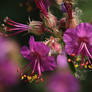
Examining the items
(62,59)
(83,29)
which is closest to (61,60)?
(62,59)

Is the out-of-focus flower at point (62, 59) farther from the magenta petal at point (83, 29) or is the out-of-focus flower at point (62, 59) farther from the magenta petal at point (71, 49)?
the magenta petal at point (83, 29)

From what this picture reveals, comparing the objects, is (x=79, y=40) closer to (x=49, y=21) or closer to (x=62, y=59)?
(x=49, y=21)

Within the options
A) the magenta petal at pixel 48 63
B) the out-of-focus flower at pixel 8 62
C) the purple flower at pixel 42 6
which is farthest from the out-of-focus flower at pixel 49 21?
the out-of-focus flower at pixel 8 62

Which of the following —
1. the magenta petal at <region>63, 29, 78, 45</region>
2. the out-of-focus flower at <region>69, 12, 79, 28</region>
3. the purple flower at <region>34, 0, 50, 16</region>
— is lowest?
the magenta petal at <region>63, 29, 78, 45</region>

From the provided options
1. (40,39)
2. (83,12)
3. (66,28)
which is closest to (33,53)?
(40,39)

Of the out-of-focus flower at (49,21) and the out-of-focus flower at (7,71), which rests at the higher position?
the out-of-focus flower at (49,21)

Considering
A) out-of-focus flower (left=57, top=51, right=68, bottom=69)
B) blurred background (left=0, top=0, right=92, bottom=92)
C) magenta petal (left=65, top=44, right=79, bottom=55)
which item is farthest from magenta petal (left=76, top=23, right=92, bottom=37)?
blurred background (left=0, top=0, right=92, bottom=92)

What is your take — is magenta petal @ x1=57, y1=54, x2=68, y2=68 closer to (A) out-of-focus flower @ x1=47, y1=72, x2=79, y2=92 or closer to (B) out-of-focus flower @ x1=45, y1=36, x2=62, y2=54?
(B) out-of-focus flower @ x1=45, y1=36, x2=62, y2=54
